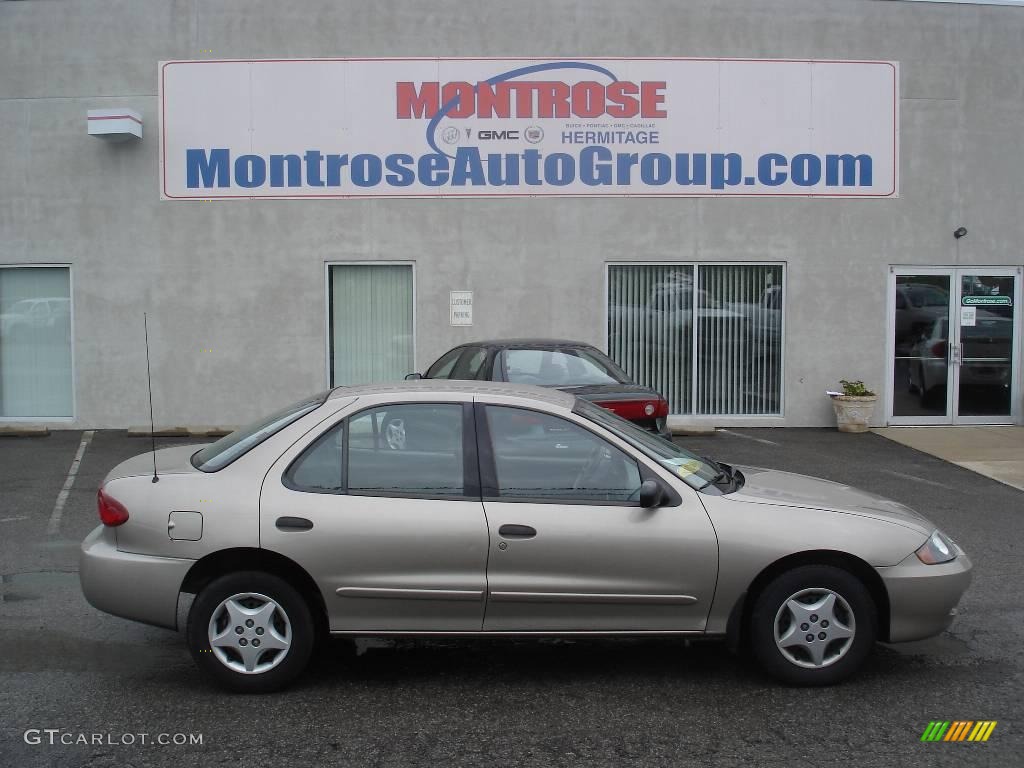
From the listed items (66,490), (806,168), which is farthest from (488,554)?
(806,168)

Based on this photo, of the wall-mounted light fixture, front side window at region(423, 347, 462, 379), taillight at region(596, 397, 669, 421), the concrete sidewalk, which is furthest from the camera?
the wall-mounted light fixture

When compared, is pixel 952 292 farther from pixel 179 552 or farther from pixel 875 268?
pixel 179 552

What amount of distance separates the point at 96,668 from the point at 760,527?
345 centimetres

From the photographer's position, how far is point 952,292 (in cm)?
1476

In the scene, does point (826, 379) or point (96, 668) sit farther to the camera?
point (826, 379)

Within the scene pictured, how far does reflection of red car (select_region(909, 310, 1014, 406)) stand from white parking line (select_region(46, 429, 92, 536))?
11303mm

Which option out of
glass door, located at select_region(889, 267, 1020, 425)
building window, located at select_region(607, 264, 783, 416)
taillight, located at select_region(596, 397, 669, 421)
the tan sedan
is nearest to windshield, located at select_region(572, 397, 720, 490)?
the tan sedan

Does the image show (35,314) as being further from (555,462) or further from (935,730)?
(935,730)

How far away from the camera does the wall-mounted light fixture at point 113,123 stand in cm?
1387

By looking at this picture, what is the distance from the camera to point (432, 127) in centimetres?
1429

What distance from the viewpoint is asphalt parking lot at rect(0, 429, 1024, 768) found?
4277 millimetres

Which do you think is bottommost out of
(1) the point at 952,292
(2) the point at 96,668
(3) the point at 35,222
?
(2) the point at 96,668

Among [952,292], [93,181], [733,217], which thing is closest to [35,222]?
[93,181]

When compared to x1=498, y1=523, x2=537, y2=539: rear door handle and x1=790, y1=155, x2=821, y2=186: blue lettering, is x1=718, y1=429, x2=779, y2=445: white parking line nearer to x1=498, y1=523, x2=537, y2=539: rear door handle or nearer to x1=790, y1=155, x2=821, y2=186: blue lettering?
x1=790, y1=155, x2=821, y2=186: blue lettering
